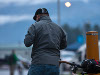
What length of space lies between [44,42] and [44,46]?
0.06 metres

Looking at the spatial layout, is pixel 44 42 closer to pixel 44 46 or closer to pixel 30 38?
pixel 44 46

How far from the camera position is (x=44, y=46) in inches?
162

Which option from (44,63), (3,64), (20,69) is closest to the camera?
(44,63)

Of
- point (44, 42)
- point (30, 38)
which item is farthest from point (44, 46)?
point (30, 38)

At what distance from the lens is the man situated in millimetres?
4059

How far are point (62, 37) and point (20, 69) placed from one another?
1824 cm

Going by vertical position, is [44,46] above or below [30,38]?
below

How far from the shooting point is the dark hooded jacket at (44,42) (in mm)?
4078

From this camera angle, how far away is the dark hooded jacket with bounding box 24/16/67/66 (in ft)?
13.4

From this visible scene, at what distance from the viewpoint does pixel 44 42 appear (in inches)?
163

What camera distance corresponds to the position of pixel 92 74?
458cm

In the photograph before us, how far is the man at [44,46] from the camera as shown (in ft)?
13.3

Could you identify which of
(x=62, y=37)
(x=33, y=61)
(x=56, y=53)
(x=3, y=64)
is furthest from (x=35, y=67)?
(x=3, y=64)

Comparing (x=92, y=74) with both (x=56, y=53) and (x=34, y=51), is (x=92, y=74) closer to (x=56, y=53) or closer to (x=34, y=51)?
(x=56, y=53)
